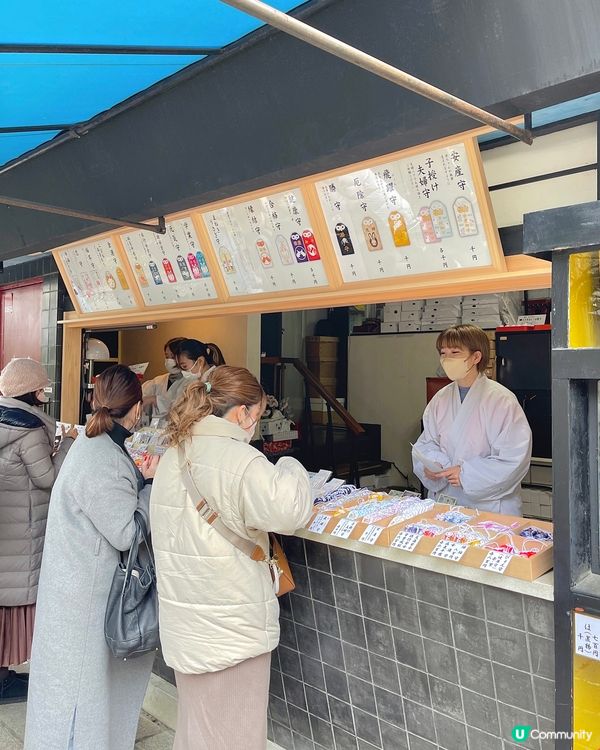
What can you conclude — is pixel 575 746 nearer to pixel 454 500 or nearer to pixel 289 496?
pixel 289 496

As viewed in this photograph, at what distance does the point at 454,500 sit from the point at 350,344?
5116 millimetres

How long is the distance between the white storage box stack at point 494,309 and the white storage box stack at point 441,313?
0.28 m

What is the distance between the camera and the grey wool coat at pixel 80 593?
2.69 m

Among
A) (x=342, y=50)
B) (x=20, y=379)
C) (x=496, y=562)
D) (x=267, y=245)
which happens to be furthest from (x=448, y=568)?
(x=20, y=379)

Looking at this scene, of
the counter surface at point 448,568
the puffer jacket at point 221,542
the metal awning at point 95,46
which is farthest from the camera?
the metal awning at point 95,46

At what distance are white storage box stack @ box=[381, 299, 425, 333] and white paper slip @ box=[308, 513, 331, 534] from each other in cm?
499

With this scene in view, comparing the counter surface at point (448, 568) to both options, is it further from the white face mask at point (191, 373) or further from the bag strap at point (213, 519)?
the white face mask at point (191, 373)

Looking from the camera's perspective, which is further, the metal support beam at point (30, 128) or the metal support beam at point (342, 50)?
the metal support beam at point (30, 128)

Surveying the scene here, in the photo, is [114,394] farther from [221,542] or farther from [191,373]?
[191,373]

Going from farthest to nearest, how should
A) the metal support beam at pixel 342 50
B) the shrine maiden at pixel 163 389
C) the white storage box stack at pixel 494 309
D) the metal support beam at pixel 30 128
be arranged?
1. the white storage box stack at pixel 494 309
2. the shrine maiden at pixel 163 389
3. the metal support beam at pixel 30 128
4. the metal support beam at pixel 342 50

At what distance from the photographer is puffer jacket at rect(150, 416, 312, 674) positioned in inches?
87.3

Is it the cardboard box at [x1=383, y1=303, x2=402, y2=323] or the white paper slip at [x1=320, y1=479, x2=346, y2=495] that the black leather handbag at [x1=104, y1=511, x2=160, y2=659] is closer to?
the white paper slip at [x1=320, y1=479, x2=346, y2=495]

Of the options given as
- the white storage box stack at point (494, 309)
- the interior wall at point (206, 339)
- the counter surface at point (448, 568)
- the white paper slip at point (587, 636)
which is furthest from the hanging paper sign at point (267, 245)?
the white storage box stack at point (494, 309)

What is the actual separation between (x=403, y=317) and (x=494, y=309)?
5.26 feet
